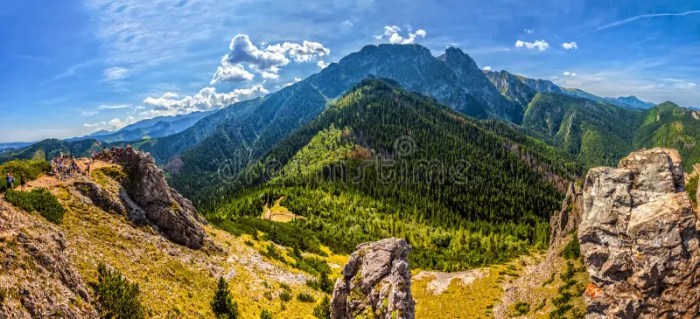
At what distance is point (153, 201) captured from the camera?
51.2 meters

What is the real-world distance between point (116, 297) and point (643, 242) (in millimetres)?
41752

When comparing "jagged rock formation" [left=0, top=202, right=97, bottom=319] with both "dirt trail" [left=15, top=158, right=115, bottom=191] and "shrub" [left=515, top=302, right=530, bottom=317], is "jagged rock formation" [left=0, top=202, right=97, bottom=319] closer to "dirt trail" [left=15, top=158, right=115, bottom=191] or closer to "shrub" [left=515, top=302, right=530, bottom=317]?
"dirt trail" [left=15, top=158, right=115, bottom=191]

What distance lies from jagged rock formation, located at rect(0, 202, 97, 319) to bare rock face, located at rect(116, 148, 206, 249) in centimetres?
1702

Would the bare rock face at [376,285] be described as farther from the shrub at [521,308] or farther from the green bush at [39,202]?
the green bush at [39,202]

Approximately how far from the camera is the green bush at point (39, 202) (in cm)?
3700

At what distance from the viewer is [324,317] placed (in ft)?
148

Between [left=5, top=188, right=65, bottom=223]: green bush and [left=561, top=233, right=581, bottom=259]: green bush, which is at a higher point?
[left=5, top=188, right=65, bottom=223]: green bush

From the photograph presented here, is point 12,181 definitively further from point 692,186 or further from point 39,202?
point 692,186

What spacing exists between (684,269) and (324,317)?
3418cm

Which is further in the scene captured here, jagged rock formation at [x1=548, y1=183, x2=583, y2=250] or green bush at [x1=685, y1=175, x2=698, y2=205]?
jagged rock formation at [x1=548, y1=183, x2=583, y2=250]

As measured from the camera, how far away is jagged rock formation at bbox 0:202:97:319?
25422 millimetres

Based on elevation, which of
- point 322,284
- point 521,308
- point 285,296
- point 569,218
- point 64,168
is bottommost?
point 521,308

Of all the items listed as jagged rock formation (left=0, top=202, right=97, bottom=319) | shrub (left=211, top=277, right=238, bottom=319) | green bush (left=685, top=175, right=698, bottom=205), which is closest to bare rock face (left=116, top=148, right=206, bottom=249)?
shrub (left=211, top=277, right=238, bottom=319)

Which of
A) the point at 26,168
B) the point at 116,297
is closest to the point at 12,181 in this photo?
the point at 26,168
